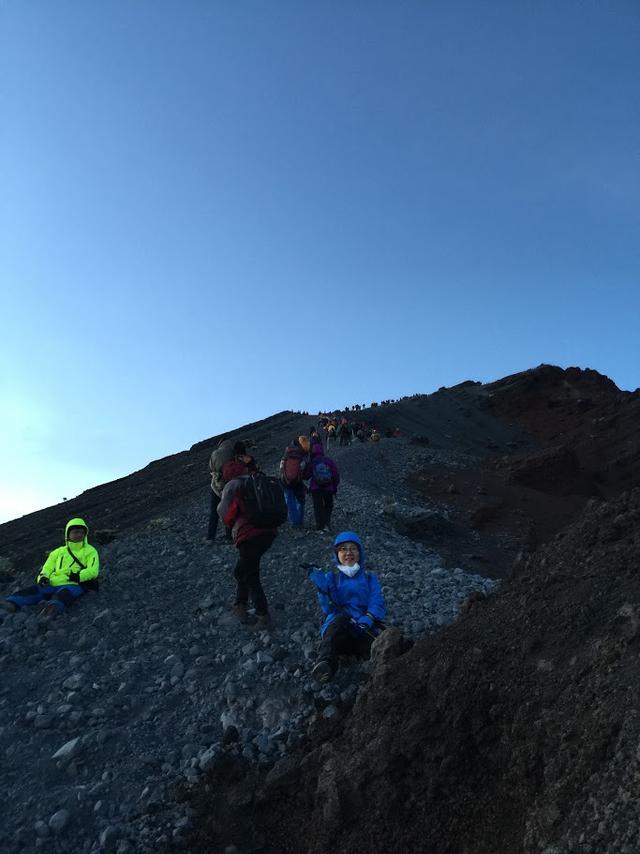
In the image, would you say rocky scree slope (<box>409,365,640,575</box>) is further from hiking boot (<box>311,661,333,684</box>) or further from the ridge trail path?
the ridge trail path

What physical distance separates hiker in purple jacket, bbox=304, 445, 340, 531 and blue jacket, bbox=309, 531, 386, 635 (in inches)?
221

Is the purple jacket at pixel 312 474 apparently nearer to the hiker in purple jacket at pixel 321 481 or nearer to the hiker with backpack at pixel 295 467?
the hiker in purple jacket at pixel 321 481

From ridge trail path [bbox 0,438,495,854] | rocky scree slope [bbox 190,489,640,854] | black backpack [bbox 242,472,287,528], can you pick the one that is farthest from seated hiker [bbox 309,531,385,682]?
black backpack [bbox 242,472,287,528]

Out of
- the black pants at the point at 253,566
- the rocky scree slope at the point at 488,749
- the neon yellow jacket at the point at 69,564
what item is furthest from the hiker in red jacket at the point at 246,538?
the neon yellow jacket at the point at 69,564

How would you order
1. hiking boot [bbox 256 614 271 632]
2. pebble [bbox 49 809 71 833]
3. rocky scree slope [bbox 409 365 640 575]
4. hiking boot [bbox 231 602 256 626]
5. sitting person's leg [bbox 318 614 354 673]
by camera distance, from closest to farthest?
pebble [bbox 49 809 71 833]
sitting person's leg [bbox 318 614 354 673]
hiking boot [bbox 256 614 271 632]
hiking boot [bbox 231 602 256 626]
rocky scree slope [bbox 409 365 640 575]

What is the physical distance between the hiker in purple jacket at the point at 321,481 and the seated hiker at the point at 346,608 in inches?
219

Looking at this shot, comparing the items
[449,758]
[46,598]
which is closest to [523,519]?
[46,598]

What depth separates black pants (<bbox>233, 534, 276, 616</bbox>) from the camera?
24.5 feet

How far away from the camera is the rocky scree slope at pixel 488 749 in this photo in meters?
3.09

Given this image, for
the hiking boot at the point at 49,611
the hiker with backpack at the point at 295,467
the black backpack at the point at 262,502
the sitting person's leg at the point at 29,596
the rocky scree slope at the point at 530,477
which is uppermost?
the hiker with backpack at the point at 295,467

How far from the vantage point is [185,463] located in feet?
113

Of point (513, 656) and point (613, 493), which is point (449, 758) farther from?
point (613, 493)

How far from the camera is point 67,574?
952 cm

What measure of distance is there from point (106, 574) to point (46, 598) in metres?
1.74
